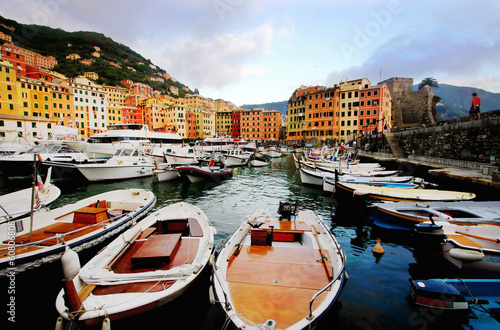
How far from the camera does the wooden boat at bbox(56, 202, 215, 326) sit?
341cm

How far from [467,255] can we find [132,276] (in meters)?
7.38

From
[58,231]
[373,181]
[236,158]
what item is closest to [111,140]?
[236,158]

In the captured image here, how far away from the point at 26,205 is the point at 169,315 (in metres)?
8.41

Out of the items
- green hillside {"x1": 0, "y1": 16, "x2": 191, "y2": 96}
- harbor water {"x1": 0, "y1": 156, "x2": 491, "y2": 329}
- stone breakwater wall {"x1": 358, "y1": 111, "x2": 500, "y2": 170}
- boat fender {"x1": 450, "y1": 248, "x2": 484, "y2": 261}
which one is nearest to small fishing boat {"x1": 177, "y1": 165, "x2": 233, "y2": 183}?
harbor water {"x1": 0, "y1": 156, "x2": 491, "y2": 329}

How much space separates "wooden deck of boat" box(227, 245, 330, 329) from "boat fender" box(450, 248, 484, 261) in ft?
10.8

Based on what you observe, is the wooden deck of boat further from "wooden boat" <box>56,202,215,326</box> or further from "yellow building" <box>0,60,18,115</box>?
"yellow building" <box>0,60,18,115</box>

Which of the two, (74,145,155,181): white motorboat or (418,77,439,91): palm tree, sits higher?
(418,77,439,91): palm tree

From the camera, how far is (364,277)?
6.27m

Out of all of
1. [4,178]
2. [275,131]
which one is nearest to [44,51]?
[275,131]

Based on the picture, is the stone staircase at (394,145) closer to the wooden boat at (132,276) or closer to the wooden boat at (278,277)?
the wooden boat at (278,277)

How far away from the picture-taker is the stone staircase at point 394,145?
2806 centimetres

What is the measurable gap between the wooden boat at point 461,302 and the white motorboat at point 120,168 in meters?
22.0

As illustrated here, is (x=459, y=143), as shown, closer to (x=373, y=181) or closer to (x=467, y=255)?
(x=373, y=181)

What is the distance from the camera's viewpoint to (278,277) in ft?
14.8
